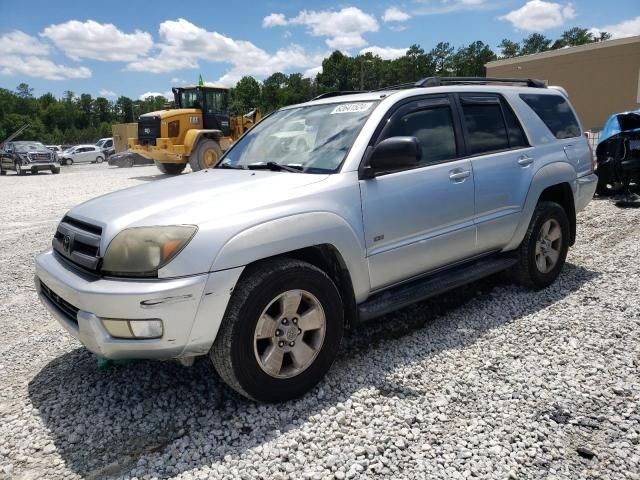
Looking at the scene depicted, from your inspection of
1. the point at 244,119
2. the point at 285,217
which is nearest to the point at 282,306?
the point at 285,217

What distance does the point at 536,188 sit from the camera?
425 centimetres

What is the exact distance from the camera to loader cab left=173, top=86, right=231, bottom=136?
1770 centimetres

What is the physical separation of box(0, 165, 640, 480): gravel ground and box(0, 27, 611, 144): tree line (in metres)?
82.2

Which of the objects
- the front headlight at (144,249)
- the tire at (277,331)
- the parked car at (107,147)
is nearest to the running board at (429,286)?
the tire at (277,331)

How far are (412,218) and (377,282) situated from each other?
510mm

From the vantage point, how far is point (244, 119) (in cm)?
1975

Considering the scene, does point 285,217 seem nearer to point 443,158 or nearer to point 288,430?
point 288,430

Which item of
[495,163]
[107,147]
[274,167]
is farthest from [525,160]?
[107,147]

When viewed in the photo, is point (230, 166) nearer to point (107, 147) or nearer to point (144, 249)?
point (144, 249)

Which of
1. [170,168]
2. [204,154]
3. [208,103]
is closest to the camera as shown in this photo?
[204,154]

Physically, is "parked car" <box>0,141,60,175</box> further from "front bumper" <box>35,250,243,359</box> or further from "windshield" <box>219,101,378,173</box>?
"front bumper" <box>35,250,243,359</box>

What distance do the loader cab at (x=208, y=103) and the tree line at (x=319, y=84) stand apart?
2620 inches

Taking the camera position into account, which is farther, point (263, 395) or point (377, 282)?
point (377, 282)

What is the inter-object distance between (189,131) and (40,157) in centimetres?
1208
